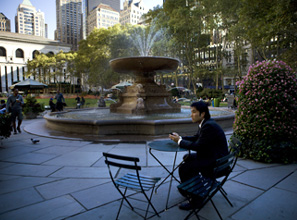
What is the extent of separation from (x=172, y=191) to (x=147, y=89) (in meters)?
8.65

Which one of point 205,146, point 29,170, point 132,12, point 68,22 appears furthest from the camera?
point 68,22

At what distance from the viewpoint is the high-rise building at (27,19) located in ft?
517

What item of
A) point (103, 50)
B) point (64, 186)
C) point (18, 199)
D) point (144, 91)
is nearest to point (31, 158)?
point (64, 186)

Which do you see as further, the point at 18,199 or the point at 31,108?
the point at 31,108

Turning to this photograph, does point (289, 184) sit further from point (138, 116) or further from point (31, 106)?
point (31, 106)

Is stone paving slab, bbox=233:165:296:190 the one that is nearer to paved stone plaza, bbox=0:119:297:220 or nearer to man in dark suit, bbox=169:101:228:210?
paved stone plaza, bbox=0:119:297:220

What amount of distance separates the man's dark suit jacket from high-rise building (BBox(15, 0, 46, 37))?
188 meters

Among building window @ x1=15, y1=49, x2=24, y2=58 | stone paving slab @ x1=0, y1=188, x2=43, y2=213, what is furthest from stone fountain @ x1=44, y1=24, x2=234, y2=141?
building window @ x1=15, y1=49, x2=24, y2=58

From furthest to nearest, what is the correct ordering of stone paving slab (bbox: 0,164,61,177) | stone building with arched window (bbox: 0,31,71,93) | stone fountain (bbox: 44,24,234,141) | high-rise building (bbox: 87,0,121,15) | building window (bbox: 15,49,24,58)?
high-rise building (bbox: 87,0,121,15) → building window (bbox: 15,49,24,58) → stone building with arched window (bbox: 0,31,71,93) → stone fountain (bbox: 44,24,234,141) → stone paving slab (bbox: 0,164,61,177)

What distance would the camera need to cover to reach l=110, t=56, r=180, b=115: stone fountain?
1111cm

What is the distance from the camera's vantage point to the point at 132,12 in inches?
5017

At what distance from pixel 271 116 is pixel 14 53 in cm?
8678

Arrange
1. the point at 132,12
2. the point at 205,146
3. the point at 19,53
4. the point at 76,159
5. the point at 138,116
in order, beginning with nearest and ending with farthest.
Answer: the point at 205,146 → the point at 76,159 → the point at 138,116 → the point at 19,53 → the point at 132,12

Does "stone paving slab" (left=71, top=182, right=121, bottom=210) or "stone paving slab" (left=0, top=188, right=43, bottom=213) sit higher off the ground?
"stone paving slab" (left=71, top=182, right=121, bottom=210)
